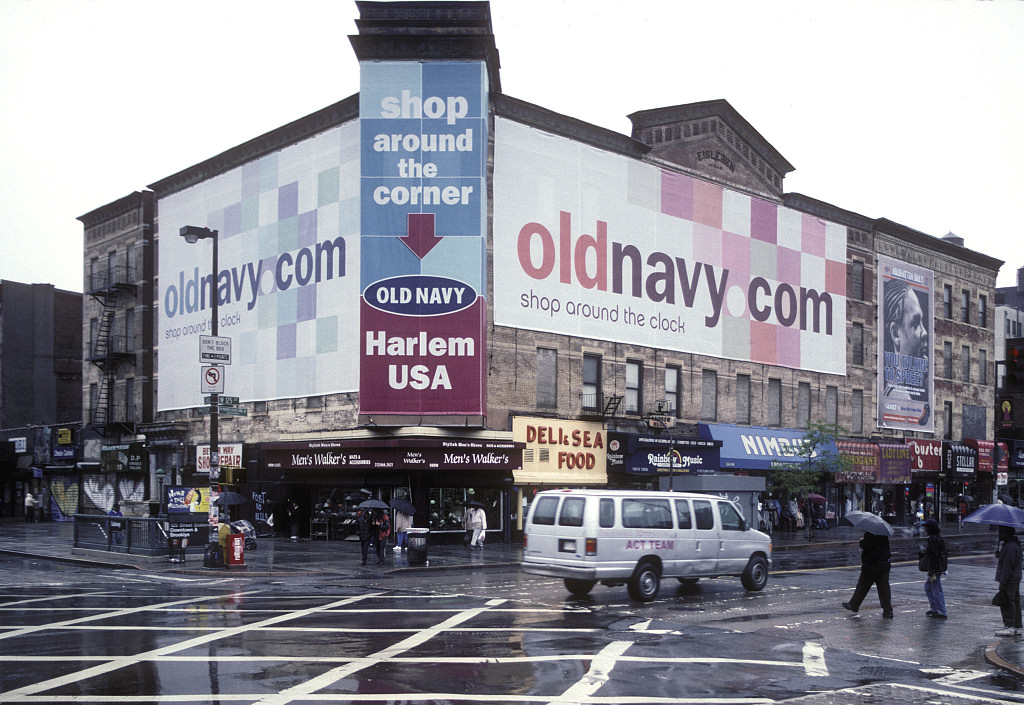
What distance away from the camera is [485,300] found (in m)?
34.4

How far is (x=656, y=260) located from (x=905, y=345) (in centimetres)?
2083

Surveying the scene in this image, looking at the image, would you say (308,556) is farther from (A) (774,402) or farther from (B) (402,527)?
(A) (774,402)

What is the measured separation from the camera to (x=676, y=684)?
11250 millimetres

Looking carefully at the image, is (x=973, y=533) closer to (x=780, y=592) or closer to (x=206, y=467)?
(x=780, y=592)

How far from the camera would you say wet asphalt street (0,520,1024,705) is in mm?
10867

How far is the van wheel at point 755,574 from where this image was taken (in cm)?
2088

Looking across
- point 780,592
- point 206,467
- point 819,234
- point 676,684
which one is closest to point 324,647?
point 676,684

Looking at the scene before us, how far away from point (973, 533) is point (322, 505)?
3156 cm

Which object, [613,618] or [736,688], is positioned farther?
[613,618]

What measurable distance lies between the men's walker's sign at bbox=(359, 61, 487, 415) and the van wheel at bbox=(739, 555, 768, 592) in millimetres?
14399

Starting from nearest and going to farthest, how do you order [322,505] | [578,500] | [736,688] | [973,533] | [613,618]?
[736,688]
[613,618]
[578,500]
[322,505]
[973,533]

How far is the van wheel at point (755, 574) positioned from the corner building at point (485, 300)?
551 inches

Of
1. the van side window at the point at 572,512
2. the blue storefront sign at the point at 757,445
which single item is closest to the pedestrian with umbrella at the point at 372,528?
the van side window at the point at 572,512

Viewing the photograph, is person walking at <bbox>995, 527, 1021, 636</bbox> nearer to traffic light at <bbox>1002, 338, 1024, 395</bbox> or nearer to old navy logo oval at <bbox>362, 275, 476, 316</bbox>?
traffic light at <bbox>1002, 338, 1024, 395</bbox>
